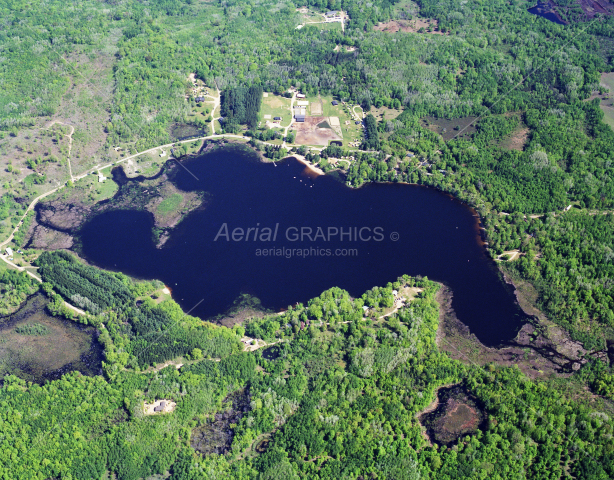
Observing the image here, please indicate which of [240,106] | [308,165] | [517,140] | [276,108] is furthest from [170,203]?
[517,140]

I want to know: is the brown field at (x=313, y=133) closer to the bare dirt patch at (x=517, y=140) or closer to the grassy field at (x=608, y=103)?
the bare dirt patch at (x=517, y=140)

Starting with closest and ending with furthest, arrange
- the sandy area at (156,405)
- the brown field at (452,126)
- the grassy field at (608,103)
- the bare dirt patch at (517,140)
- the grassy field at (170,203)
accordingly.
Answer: the sandy area at (156,405)
the grassy field at (170,203)
the bare dirt patch at (517,140)
the brown field at (452,126)
the grassy field at (608,103)

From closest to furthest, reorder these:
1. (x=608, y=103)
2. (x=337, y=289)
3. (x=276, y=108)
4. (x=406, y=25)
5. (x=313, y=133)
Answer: (x=337, y=289), (x=313, y=133), (x=608, y=103), (x=276, y=108), (x=406, y=25)

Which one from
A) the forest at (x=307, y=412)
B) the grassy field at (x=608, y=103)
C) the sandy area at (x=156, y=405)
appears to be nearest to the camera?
the forest at (x=307, y=412)

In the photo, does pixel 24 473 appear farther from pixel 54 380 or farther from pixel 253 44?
pixel 253 44

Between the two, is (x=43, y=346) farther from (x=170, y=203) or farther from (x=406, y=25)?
(x=406, y=25)

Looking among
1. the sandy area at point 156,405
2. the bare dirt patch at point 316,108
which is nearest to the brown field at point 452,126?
the bare dirt patch at point 316,108

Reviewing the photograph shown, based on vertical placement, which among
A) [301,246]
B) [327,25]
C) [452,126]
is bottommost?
[301,246]
